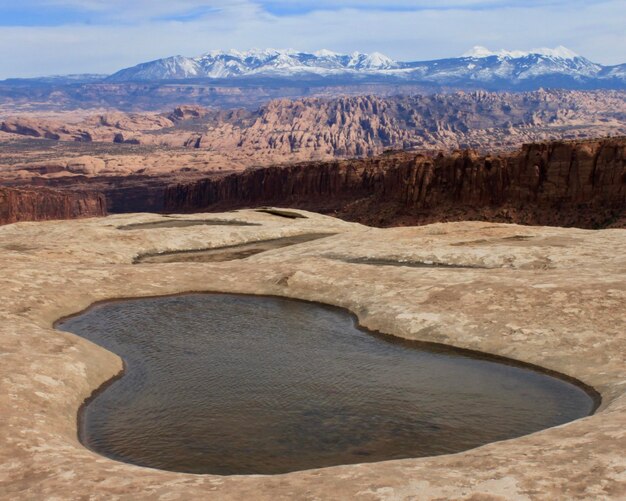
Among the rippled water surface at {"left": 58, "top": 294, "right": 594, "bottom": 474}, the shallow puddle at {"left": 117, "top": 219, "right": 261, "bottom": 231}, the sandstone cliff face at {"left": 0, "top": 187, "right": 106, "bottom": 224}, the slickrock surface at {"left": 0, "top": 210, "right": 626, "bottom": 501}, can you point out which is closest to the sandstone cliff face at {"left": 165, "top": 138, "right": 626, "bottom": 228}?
the shallow puddle at {"left": 117, "top": 219, "right": 261, "bottom": 231}

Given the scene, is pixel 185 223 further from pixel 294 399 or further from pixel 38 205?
pixel 38 205

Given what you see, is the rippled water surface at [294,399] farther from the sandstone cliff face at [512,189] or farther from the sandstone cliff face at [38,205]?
the sandstone cliff face at [38,205]

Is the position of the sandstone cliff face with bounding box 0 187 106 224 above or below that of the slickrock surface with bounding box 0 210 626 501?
below

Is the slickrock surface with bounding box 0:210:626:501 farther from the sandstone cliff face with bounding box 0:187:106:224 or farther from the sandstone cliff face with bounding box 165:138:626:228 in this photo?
the sandstone cliff face with bounding box 0:187:106:224

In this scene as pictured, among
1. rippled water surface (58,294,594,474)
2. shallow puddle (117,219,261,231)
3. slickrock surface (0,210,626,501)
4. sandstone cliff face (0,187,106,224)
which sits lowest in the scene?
sandstone cliff face (0,187,106,224)

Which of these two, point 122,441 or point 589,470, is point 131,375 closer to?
point 122,441

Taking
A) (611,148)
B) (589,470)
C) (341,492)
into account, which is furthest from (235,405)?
(611,148)

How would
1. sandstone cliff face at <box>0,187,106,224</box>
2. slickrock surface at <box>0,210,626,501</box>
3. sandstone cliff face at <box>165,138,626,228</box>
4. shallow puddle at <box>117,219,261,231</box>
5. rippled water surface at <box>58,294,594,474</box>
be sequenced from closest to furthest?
slickrock surface at <box>0,210,626,501</box>, rippled water surface at <box>58,294,594,474</box>, shallow puddle at <box>117,219,261,231</box>, sandstone cliff face at <box>165,138,626,228</box>, sandstone cliff face at <box>0,187,106,224</box>
